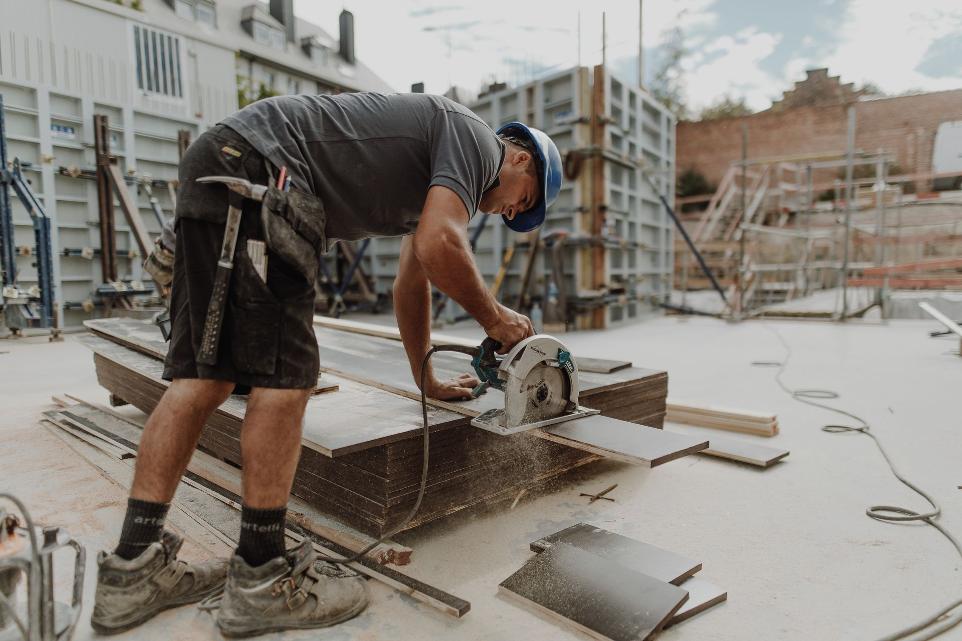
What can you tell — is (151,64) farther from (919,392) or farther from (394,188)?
(919,392)

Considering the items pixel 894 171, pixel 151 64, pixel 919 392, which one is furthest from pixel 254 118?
pixel 894 171

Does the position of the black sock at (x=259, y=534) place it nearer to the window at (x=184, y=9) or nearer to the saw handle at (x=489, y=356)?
the saw handle at (x=489, y=356)

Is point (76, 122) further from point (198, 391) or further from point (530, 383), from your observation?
point (530, 383)

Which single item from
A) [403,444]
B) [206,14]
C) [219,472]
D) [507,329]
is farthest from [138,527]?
[206,14]

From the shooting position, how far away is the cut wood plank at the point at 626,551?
5.13 feet

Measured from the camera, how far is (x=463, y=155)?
1572 millimetres

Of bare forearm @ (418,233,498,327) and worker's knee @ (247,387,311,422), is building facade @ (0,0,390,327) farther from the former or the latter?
bare forearm @ (418,233,498,327)

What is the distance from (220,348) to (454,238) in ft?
2.04

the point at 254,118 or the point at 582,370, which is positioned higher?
the point at 254,118

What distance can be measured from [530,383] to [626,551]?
1.82 feet

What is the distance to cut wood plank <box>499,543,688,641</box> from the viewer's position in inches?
53.1

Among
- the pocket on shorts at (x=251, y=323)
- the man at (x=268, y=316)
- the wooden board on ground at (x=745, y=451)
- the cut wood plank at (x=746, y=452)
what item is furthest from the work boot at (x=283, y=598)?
the cut wood plank at (x=746, y=452)

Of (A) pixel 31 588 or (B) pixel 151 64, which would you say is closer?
(A) pixel 31 588

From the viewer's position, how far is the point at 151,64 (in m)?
8.13
